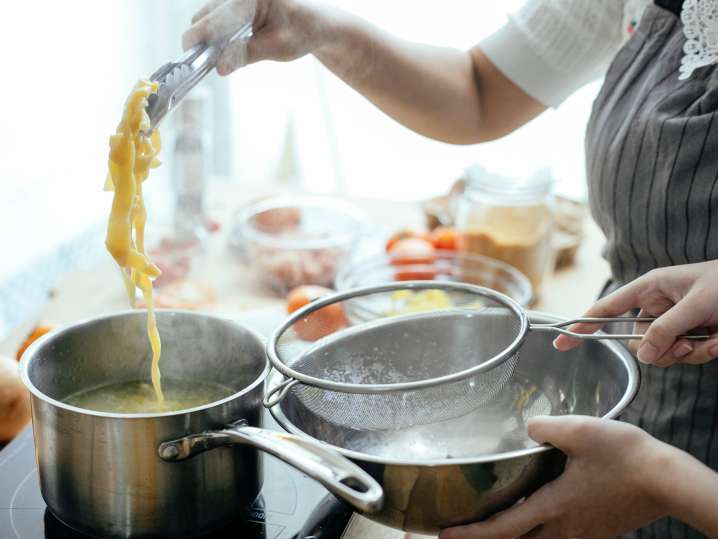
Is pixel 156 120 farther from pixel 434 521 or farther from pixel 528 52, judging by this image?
pixel 528 52

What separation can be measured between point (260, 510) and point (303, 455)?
0.65 feet

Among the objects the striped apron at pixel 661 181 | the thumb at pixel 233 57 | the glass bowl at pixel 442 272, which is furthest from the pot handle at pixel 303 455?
A: the glass bowl at pixel 442 272

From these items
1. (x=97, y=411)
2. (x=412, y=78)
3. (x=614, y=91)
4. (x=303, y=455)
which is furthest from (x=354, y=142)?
(x=303, y=455)

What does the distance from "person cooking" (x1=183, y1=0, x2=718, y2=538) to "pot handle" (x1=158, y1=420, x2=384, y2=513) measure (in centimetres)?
33

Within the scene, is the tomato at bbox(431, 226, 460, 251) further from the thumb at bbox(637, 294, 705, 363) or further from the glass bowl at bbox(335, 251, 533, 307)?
the thumb at bbox(637, 294, 705, 363)

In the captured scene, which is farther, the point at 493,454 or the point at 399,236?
the point at 399,236

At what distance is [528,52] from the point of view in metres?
1.17

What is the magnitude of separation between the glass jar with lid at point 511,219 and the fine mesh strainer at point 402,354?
49 cm

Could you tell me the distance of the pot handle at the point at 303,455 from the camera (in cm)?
61

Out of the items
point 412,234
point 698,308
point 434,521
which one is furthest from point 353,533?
point 412,234

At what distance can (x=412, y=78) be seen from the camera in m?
1.15

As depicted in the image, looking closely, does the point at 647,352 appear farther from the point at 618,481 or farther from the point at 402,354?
the point at 402,354

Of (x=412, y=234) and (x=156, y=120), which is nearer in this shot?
(x=156, y=120)

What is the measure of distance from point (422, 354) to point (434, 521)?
274mm
